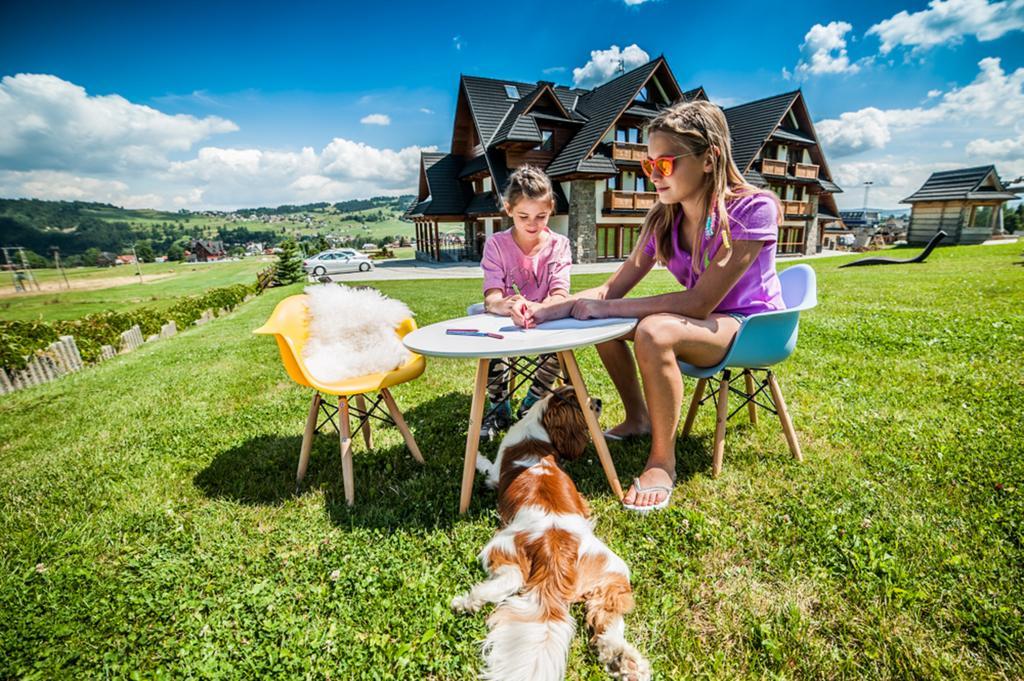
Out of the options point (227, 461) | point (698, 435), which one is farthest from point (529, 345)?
point (227, 461)

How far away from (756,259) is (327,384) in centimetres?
246

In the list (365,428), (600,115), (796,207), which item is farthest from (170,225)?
(365,428)

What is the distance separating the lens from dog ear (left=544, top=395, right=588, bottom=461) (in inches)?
99.2

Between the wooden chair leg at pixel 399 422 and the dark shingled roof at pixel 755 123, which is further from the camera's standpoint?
the dark shingled roof at pixel 755 123

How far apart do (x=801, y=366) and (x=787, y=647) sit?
352cm

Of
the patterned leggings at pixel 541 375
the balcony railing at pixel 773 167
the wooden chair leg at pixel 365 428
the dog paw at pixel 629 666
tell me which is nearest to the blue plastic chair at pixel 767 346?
Answer: the patterned leggings at pixel 541 375

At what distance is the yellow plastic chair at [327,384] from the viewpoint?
2449 mm

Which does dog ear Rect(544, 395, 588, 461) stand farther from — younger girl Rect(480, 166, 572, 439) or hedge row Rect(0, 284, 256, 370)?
hedge row Rect(0, 284, 256, 370)

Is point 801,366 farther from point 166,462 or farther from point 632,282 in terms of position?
point 166,462

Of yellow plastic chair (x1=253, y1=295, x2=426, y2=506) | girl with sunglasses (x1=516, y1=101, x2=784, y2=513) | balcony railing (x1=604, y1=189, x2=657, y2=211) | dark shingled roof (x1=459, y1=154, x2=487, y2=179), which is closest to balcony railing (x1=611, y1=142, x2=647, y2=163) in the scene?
balcony railing (x1=604, y1=189, x2=657, y2=211)

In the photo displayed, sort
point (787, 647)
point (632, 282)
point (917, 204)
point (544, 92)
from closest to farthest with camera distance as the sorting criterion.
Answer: point (787, 647) → point (632, 282) → point (544, 92) → point (917, 204)

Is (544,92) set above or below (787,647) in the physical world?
above

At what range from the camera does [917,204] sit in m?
28.4

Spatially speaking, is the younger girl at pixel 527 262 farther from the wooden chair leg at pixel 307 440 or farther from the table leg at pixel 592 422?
the wooden chair leg at pixel 307 440
